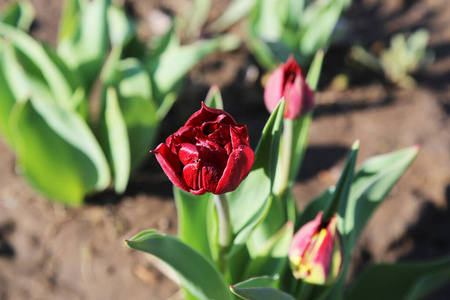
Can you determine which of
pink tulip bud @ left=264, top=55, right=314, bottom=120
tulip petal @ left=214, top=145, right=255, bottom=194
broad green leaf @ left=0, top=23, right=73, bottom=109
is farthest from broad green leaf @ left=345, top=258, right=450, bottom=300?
broad green leaf @ left=0, top=23, right=73, bottom=109

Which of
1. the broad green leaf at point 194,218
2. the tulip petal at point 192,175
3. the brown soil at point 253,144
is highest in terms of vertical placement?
the tulip petal at point 192,175

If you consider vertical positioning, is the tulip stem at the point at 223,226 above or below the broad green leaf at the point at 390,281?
above

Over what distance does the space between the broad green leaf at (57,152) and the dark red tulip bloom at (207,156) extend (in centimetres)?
91

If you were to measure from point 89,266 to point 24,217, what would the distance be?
0.36 metres

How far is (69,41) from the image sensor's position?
1.92 metres

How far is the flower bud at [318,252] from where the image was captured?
0.96 metres

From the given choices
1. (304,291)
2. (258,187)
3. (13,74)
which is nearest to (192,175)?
(258,187)

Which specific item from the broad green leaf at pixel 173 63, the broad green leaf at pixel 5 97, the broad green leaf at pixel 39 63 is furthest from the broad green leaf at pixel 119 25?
the broad green leaf at pixel 5 97

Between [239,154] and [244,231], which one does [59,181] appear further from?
[239,154]

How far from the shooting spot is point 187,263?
1.02 metres

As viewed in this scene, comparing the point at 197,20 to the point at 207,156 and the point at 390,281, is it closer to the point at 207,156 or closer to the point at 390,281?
the point at 390,281

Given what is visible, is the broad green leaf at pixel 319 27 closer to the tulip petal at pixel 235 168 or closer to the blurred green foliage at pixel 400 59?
the blurred green foliage at pixel 400 59

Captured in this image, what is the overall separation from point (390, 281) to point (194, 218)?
615mm

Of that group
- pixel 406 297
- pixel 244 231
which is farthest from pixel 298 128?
pixel 406 297
